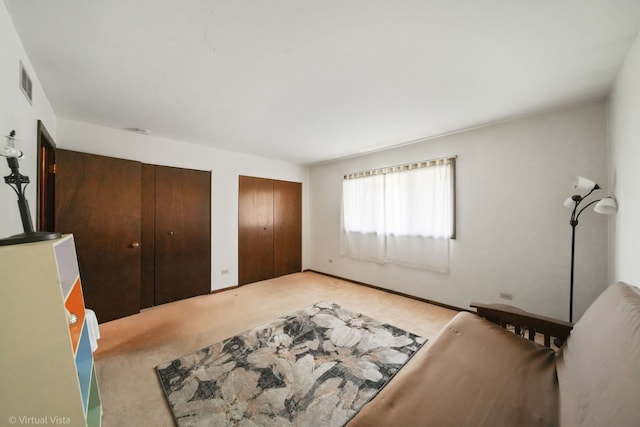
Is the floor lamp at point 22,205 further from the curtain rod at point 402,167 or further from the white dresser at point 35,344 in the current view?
the curtain rod at point 402,167

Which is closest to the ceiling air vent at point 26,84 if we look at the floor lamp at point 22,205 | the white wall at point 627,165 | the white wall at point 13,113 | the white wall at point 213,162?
the white wall at point 13,113

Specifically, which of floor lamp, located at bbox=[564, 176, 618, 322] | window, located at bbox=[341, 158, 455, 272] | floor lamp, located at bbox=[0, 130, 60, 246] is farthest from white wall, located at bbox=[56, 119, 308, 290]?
floor lamp, located at bbox=[564, 176, 618, 322]

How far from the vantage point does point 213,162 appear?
3.80 metres

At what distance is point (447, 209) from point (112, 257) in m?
4.40

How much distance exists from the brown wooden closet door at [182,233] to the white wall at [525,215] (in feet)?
11.2

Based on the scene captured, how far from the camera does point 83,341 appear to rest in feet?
3.78

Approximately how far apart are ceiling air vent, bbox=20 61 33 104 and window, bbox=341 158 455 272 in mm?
3849

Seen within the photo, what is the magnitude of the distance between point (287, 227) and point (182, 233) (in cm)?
201

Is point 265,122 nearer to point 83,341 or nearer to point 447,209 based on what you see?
point 83,341

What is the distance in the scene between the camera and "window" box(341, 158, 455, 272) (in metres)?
3.20

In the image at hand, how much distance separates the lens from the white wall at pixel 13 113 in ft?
3.99

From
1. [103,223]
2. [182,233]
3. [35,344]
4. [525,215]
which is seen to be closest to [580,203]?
[525,215]

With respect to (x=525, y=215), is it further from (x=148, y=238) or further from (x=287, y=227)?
(x=148, y=238)

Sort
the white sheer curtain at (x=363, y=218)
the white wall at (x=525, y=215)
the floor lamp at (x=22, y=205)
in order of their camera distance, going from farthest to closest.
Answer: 1. the white sheer curtain at (x=363, y=218)
2. the white wall at (x=525, y=215)
3. the floor lamp at (x=22, y=205)
